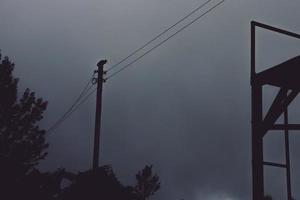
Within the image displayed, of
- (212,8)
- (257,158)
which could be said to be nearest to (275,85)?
(257,158)

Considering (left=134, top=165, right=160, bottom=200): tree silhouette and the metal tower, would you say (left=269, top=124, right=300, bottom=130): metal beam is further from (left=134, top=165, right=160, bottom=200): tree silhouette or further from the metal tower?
(left=134, top=165, right=160, bottom=200): tree silhouette

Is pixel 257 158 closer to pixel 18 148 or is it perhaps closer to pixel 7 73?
pixel 18 148

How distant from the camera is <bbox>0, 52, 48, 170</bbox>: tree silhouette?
31.7 meters

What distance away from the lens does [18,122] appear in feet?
108

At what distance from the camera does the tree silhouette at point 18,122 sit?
31672 millimetres

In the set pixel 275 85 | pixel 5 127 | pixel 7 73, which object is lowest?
pixel 275 85

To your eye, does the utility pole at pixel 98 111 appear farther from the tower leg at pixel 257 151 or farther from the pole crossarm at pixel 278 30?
the tower leg at pixel 257 151

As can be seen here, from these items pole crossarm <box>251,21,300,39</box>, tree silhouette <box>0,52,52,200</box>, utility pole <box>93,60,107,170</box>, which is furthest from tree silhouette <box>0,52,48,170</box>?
pole crossarm <box>251,21,300,39</box>

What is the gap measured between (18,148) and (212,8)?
69.6 ft

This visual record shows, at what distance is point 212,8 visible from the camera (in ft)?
47.5

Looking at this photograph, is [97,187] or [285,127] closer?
[285,127]

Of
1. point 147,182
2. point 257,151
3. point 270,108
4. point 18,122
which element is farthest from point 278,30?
point 147,182

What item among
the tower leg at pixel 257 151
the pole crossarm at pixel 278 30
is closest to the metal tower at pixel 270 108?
the tower leg at pixel 257 151

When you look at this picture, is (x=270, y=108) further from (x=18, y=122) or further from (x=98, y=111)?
(x=18, y=122)
